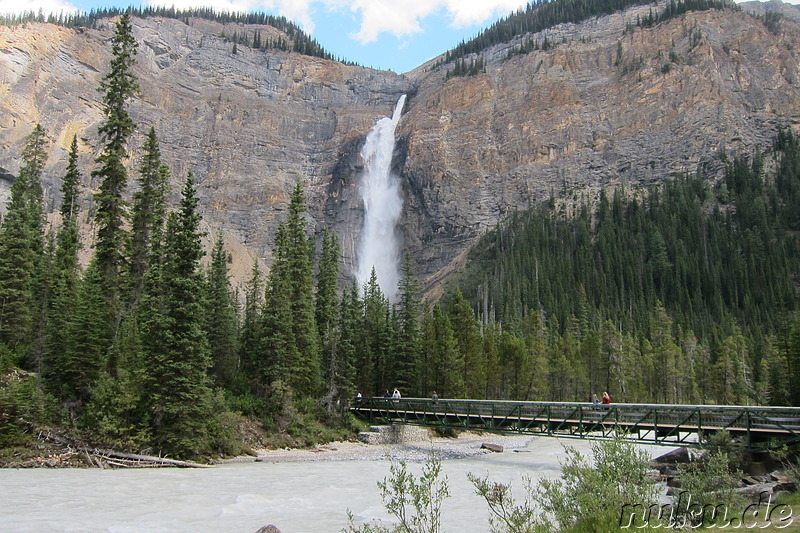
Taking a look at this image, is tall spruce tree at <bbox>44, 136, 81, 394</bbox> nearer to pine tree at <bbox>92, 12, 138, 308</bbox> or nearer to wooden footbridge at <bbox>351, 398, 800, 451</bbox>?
pine tree at <bbox>92, 12, 138, 308</bbox>

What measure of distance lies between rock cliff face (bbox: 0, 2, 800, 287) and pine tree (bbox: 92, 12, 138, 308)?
96688 mm

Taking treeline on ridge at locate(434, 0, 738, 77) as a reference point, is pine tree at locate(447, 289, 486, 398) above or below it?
below

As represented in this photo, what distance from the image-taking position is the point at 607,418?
1193 inches

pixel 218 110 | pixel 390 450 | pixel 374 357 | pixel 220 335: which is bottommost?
pixel 390 450

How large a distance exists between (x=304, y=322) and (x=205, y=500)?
80.5 ft

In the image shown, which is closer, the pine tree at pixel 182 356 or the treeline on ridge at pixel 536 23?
the pine tree at pixel 182 356

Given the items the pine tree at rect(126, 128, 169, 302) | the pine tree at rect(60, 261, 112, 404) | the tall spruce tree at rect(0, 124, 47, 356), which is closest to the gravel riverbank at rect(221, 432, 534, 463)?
the pine tree at rect(60, 261, 112, 404)

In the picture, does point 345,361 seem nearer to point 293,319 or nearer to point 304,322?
point 304,322

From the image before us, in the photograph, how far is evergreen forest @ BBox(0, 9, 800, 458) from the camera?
2689 cm

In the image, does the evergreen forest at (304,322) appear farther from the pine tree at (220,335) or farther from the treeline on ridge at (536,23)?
the treeline on ridge at (536,23)

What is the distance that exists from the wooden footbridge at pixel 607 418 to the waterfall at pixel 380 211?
87.7 m

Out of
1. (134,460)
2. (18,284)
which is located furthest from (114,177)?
(134,460)

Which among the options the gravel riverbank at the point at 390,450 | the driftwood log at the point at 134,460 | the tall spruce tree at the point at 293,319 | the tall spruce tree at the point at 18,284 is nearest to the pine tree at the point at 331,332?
the tall spruce tree at the point at 293,319

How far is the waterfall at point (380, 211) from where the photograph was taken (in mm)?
138750
